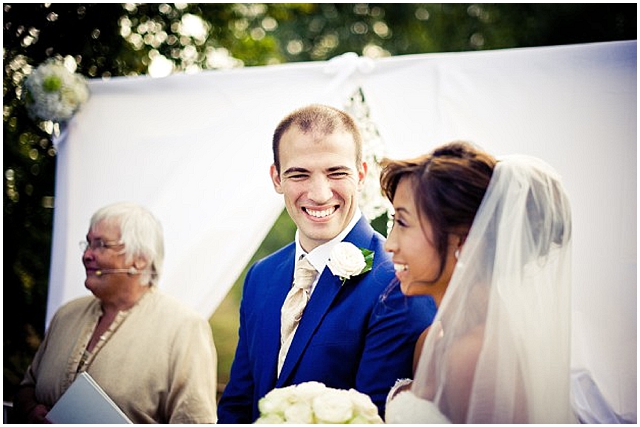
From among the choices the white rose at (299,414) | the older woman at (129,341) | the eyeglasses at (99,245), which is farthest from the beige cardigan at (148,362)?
the white rose at (299,414)

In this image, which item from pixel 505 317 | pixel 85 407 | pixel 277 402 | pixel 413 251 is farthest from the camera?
pixel 85 407

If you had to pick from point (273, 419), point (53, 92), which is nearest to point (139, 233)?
point (53, 92)

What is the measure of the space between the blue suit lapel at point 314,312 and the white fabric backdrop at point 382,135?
1.79ft

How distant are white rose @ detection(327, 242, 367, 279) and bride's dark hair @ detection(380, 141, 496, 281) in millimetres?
393

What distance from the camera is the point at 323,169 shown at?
10.3ft

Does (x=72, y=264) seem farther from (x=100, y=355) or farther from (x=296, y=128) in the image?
(x=296, y=128)

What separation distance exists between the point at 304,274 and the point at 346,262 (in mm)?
266

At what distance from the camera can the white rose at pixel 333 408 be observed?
2.66 meters

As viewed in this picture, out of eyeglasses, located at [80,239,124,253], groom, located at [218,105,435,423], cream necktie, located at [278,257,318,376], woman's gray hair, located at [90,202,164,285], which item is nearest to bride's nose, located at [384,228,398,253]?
groom, located at [218,105,435,423]

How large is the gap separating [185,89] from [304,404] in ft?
6.37

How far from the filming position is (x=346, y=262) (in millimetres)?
3035

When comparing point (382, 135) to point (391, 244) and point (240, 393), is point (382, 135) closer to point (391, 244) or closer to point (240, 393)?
point (391, 244)

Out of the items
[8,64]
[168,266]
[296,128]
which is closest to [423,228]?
[296,128]

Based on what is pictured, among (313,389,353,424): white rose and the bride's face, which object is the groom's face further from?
(313,389,353,424): white rose
